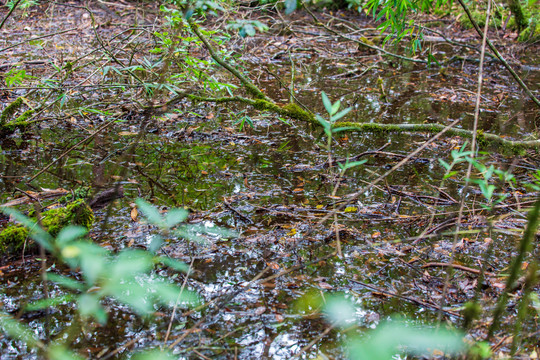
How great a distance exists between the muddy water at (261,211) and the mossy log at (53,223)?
128 mm

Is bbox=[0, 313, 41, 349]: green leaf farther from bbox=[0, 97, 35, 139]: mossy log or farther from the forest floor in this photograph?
bbox=[0, 97, 35, 139]: mossy log

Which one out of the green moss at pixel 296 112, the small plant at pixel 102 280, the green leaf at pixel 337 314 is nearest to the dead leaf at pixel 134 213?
the small plant at pixel 102 280

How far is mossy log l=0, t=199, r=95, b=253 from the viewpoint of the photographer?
2238 mm

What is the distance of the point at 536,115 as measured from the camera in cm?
443

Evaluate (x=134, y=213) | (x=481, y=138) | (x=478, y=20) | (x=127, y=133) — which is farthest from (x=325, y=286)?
(x=478, y=20)

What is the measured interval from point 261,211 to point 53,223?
1276mm

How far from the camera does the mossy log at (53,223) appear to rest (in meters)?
2.24

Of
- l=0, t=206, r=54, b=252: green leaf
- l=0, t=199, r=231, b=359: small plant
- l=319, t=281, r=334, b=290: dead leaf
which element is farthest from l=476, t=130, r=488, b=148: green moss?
l=0, t=206, r=54, b=252: green leaf

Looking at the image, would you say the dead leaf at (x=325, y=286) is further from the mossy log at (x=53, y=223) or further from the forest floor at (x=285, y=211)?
the mossy log at (x=53, y=223)

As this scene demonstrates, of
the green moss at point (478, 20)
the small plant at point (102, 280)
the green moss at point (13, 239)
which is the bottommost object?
the small plant at point (102, 280)

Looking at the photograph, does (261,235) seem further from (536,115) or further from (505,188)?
(536,115)

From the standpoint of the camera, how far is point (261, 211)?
2.78m

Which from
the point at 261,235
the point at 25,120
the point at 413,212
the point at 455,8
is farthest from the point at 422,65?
the point at 25,120

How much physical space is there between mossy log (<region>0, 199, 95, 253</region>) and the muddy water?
13cm
